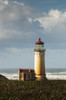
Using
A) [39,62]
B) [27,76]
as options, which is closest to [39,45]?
[39,62]

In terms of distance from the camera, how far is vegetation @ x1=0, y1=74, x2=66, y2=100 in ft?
84.8

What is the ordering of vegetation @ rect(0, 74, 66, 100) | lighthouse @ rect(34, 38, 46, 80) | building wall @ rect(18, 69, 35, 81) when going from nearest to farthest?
1. vegetation @ rect(0, 74, 66, 100)
2. lighthouse @ rect(34, 38, 46, 80)
3. building wall @ rect(18, 69, 35, 81)

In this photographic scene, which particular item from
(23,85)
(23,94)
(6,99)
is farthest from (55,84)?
(6,99)

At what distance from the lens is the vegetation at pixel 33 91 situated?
2584 cm

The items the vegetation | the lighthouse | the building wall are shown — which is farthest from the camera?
the building wall

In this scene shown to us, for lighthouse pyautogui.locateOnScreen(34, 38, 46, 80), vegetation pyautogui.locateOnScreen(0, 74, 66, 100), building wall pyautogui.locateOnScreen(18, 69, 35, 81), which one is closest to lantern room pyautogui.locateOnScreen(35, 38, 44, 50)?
lighthouse pyautogui.locateOnScreen(34, 38, 46, 80)

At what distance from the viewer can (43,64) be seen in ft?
124

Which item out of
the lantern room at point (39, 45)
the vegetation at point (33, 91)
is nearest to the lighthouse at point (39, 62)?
the lantern room at point (39, 45)

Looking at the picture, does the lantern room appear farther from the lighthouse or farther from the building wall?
the building wall

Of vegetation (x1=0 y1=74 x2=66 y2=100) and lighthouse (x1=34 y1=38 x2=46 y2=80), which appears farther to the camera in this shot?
lighthouse (x1=34 y1=38 x2=46 y2=80)

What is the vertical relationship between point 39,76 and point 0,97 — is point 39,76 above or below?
above

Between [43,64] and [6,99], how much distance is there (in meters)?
14.2

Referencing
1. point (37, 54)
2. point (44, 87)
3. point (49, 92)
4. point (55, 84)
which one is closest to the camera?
point (49, 92)

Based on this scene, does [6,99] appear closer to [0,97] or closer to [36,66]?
[0,97]
